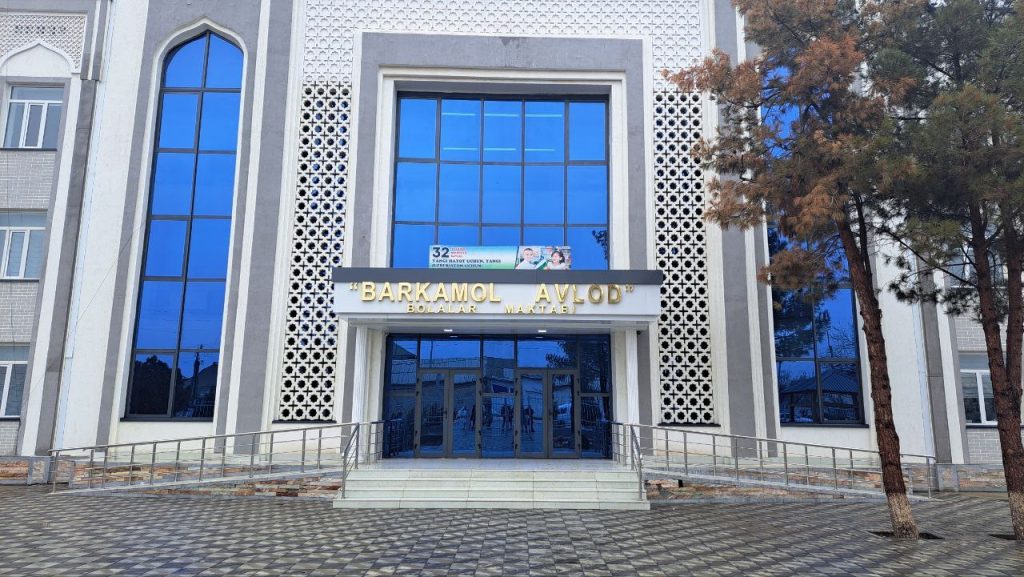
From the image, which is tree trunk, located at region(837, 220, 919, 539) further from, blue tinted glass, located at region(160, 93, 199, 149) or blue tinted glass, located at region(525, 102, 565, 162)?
blue tinted glass, located at region(160, 93, 199, 149)

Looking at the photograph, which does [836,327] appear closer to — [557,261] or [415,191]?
[557,261]

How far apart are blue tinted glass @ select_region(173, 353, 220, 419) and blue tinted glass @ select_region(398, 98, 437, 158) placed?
6.54 meters

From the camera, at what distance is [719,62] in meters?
10.5

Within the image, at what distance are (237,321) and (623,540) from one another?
9828 millimetres

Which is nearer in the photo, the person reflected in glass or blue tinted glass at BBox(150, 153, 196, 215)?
the person reflected in glass

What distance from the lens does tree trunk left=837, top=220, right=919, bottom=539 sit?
30.3ft

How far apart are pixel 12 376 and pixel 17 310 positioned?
1.47 meters

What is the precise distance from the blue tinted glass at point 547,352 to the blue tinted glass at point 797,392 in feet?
15.2

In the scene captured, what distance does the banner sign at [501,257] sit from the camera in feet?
48.4

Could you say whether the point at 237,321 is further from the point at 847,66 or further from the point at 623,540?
the point at 847,66

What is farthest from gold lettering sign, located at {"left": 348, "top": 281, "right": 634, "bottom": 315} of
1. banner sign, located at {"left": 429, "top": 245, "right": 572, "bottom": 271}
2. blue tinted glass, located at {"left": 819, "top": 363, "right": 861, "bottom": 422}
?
blue tinted glass, located at {"left": 819, "top": 363, "right": 861, "bottom": 422}

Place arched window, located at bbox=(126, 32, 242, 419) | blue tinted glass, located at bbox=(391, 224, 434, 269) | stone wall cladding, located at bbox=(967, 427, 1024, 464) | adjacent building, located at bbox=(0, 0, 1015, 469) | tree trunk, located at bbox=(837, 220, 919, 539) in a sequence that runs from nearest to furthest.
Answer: tree trunk, located at bbox=(837, 220, 919, 539) < stone wall cladding, located at bbox=(967, 427, 1024, 464) < adjacent building, located at bbox=(0, 0, 1015, 469) < arched window, located at bbox=(126, 32, 242, 419) < blue tinted glass, located at bbox=(391, 224, 434, 269)

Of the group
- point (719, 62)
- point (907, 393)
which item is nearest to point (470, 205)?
point (719, 62)

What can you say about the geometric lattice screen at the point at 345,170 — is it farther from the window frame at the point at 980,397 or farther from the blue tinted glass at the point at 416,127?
the window frame at the point at 980,397
